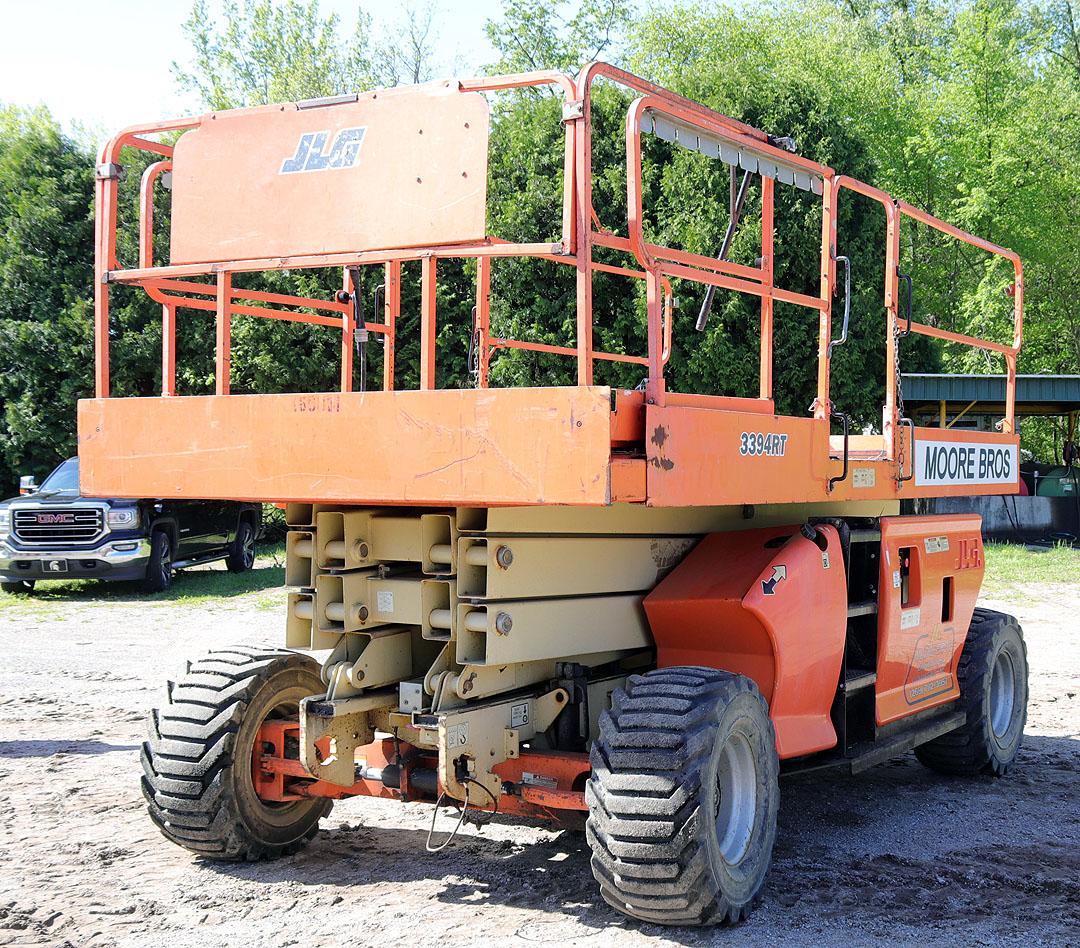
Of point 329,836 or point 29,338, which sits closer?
point 329,836

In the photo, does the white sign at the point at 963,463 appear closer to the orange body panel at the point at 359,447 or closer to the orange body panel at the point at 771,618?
the orange body panel at the point at 771,618

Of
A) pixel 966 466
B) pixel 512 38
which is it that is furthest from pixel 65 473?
pixel 512 38

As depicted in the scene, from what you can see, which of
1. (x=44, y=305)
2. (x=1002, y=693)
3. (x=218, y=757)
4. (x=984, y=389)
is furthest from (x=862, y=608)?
(x=44, y=305)

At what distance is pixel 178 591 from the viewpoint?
54.2 feet

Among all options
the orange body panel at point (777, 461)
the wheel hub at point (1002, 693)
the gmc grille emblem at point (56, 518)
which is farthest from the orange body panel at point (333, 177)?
the gmc grille emblem at point (56, 518)

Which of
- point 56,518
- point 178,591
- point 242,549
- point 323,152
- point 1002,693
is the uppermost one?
point 323,152

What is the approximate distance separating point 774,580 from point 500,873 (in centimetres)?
167

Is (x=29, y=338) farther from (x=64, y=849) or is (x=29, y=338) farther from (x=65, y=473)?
(x=64, y=849)

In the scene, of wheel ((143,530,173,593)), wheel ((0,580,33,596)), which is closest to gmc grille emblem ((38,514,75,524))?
wheel ((143,530,173,593))

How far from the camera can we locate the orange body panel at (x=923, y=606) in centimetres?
623

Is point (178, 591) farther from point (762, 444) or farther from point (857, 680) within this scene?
point (762, 444)

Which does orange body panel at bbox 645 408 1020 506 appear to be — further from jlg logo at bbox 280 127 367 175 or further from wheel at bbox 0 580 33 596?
wheel at bbox 0 580 33 596

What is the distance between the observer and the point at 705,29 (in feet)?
99.1

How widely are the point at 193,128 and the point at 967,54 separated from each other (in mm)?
35862
